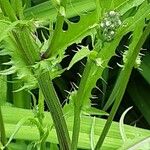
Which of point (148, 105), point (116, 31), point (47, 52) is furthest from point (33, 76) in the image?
point (148, 105)

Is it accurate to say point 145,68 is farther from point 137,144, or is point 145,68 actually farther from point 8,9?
point 8,9

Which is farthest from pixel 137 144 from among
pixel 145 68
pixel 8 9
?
pixel 145 68

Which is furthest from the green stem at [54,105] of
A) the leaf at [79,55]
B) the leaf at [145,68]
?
the leaf at [145,68]

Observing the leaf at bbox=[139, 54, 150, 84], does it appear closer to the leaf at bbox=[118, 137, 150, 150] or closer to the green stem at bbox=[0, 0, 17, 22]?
the leaf at bbox=[118, 137, 150, 150]

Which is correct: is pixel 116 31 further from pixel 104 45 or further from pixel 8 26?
pixel 8 26

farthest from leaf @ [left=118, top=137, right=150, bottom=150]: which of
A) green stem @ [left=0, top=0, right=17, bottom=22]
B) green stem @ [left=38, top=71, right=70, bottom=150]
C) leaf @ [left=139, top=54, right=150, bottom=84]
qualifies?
leaf @ [left=139, top=54, right=150, bottom=84]

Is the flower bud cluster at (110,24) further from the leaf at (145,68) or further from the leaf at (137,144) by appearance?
the leaf at (145,68)
